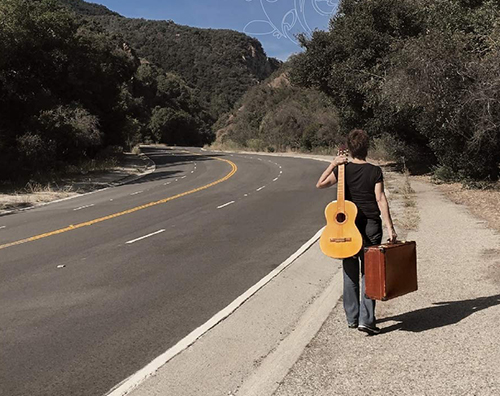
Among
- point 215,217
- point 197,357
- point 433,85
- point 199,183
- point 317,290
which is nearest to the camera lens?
point 197,357

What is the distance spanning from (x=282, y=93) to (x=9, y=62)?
166 ft

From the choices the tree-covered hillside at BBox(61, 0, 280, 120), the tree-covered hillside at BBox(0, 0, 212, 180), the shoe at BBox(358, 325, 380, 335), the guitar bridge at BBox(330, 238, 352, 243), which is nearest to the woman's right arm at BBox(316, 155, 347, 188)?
the guitar bridge at BBox(330, 238, 352, 243)

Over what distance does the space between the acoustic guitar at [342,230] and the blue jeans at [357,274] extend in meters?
0.16

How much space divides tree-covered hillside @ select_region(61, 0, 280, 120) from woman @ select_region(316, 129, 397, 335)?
107 meters

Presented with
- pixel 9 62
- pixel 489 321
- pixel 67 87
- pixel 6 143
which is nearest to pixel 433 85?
pixel 489 321

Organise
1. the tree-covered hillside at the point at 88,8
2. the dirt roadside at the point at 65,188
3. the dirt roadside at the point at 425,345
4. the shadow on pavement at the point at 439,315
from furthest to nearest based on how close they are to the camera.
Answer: the tree-covered hillside at the point at 88,8 → the dirt roadside at the point at 65,188 → the shadow on pavement at the point at 439,315 → the dirt roadside at the point at 425,345

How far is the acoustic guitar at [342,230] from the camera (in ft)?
16.2

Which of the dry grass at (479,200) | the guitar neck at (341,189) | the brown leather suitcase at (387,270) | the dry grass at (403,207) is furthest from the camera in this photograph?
the dry grass at (479,200)

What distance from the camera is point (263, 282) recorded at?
24.0 ft

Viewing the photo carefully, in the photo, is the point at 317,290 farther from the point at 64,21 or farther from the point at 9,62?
the point at 64,21

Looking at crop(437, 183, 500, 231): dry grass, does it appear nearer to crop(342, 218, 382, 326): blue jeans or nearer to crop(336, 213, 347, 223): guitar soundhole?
crop(342, 218, 382, 326): blue jeans

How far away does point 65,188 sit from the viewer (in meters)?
24.8

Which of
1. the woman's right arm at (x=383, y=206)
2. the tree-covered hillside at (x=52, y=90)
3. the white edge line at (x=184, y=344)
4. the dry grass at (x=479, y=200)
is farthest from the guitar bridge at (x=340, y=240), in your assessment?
the tree-covered hillside at (x=52, y=90)

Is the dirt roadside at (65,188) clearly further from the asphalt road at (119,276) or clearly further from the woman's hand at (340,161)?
the woman's hand at (340,161)
